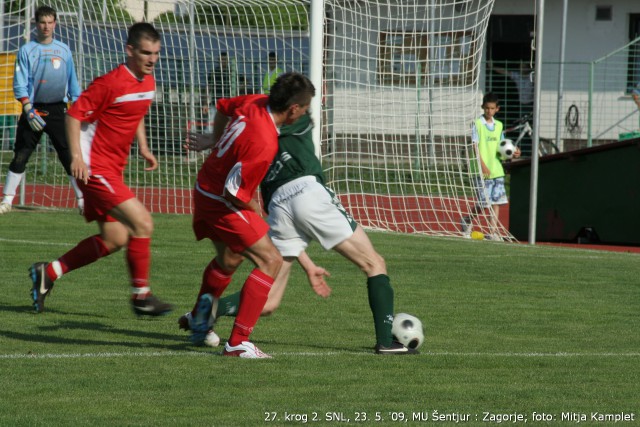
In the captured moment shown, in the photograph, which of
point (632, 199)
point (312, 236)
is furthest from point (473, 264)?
point (312, 236)

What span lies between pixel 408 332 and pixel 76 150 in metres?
2.51

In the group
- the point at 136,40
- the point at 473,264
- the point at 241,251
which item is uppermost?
the point at 136,40

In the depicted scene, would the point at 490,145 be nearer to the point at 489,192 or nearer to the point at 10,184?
the point at 489,192

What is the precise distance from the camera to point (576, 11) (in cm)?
3094

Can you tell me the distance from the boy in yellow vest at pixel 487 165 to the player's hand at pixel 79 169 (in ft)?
28.5

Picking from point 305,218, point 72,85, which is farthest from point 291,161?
point 72,85

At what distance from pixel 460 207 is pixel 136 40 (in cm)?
881

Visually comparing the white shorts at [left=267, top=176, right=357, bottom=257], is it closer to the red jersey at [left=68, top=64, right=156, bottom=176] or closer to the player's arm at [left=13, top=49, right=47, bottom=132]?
the red jersey at [left=68, top=64, right=156, bottom=176]

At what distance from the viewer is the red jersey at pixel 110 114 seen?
296 inches

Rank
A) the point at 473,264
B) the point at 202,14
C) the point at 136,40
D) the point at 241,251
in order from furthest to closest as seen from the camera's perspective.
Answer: the point at 202,14 < the point at 473,264 < the point at 136,40 < the point at 241,251

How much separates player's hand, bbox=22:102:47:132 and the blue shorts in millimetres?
5908

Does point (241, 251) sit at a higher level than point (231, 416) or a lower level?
higher

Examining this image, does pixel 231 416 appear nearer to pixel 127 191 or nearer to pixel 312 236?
pixel 312 236

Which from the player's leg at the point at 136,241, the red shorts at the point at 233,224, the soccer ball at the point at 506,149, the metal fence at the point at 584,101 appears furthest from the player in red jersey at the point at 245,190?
the metal fence at the point at 584,101
